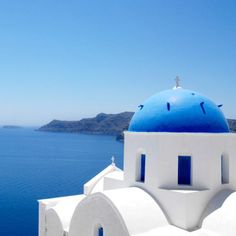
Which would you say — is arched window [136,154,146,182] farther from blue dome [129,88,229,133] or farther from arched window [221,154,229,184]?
arched window [221,154,229,184]

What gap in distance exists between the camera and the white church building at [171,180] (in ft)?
26.5

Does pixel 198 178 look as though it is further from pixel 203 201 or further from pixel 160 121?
pixel 160 121

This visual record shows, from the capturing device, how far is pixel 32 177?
42719mm

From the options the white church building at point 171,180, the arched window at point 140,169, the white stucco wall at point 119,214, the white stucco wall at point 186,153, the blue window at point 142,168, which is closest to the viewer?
the white stucco wall at point 119,214

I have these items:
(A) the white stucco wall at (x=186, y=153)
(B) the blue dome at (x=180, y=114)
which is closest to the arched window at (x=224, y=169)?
(A) the white stucco wall at (x=186, y=153)

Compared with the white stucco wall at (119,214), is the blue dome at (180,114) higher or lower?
higher

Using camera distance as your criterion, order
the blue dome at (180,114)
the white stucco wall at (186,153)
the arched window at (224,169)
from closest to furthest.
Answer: the white stucco wall at (186,153)
the blue dome at (180,114)
the arched window at (224,169)

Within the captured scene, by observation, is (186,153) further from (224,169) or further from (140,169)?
(140,169)

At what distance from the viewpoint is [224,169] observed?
9812 millimetres

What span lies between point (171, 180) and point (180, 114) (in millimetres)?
2085

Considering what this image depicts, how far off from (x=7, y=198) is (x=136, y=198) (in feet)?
79.8

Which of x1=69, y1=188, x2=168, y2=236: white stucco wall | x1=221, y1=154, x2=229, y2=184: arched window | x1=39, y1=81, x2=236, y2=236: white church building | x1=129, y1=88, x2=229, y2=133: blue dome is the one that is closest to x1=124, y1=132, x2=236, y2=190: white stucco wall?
x1=39, y1=81, x2=236, y2=236: white church building

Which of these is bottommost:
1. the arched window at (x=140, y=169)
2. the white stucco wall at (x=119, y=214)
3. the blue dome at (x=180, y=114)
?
the white stucco wall at (x=119, y=214)

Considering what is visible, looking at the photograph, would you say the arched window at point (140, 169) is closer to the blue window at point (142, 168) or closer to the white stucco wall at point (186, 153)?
the blue window at point (142, 168)
